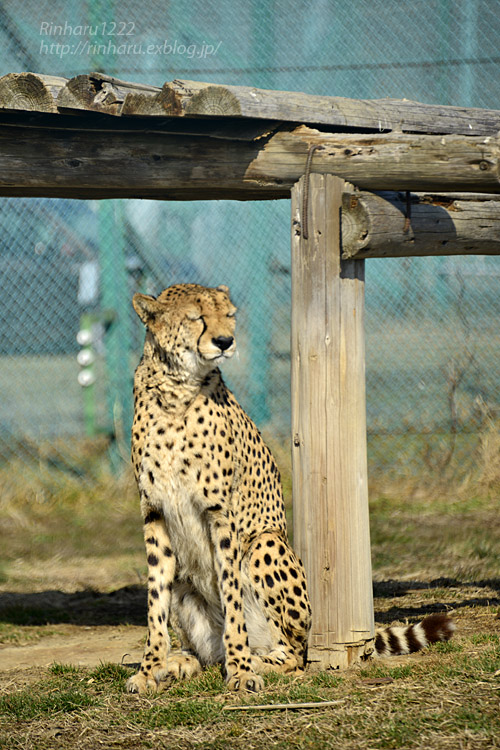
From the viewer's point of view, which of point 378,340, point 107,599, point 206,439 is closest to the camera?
point 206,439

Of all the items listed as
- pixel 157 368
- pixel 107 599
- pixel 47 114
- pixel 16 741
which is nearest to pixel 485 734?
pixel 16 741

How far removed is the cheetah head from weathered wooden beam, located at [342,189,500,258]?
1.70 feet

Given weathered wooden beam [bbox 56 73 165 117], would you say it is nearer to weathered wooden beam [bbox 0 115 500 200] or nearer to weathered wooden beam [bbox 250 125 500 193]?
weathered wooden beam [bbox 0 115 500 200]

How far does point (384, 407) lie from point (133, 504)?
183cm

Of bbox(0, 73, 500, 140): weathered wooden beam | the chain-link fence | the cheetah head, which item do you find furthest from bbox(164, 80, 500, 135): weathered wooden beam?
the chain-link fence

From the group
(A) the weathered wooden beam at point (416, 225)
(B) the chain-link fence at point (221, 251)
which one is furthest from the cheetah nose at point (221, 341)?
(B) the chain-link fence at point (221, 251)

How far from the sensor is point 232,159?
11.8 ft

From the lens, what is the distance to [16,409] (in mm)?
6422

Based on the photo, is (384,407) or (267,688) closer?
(267,688)

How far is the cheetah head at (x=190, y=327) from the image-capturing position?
11.2ft

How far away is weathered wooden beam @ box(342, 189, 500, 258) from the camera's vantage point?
349 centimetres

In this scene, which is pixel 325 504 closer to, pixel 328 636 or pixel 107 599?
pixel 328 636

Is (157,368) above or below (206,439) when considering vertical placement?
above

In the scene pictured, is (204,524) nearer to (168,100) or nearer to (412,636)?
(412,636)
